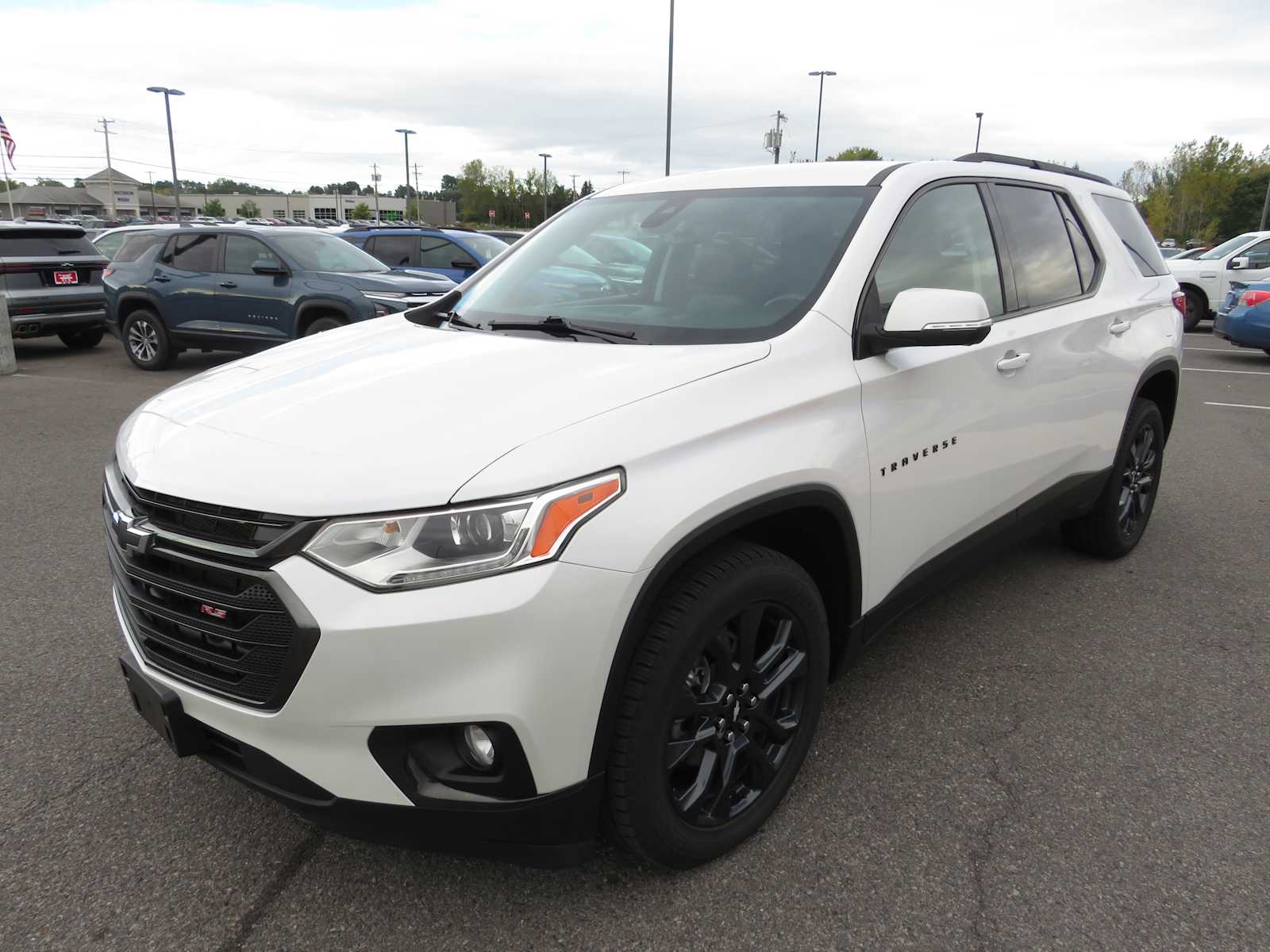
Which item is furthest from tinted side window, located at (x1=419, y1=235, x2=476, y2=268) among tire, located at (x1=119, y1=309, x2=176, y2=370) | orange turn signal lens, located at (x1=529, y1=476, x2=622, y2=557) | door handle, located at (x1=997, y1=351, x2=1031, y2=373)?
orange turn signal lens, located at (x1=529, y1=476, x2=622, y2=557)

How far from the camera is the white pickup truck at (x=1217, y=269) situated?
14.5 meters

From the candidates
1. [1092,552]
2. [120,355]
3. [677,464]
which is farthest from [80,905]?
[120,355]

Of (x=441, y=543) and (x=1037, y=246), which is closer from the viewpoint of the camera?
(x=441, y=543)

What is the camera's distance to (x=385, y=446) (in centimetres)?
197

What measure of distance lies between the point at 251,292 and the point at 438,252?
260 cm

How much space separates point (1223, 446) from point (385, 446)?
7.42 metres

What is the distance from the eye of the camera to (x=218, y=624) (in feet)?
6.37

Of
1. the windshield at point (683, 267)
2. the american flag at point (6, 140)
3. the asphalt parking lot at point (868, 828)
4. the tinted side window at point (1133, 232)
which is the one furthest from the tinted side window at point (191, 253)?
the american flag at point (6, 140)

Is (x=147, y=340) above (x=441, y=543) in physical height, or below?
below

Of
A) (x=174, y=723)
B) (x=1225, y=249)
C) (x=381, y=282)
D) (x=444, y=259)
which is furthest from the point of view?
(x=1225, y=249)

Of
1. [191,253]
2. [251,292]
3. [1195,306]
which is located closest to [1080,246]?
[251,292]

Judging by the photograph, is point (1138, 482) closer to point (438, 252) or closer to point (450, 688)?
point (450, 688)

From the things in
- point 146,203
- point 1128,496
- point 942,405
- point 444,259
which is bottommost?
point 1128,496

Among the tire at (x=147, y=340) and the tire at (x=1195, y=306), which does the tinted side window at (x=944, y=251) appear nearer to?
the tire at (x=147, y=340)
